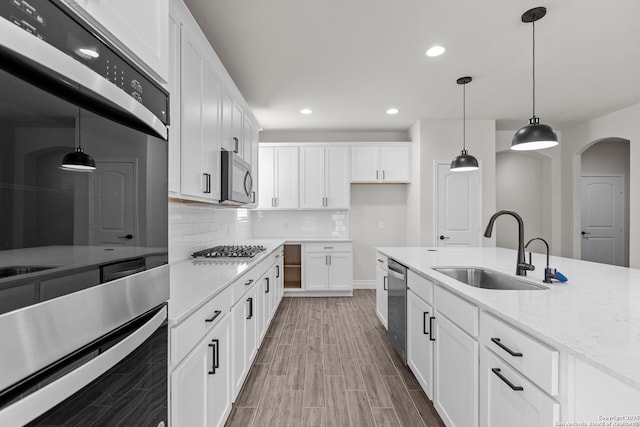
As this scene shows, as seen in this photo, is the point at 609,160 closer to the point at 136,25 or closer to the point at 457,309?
the point at 457,309

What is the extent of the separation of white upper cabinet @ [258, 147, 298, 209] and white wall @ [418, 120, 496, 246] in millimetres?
2009

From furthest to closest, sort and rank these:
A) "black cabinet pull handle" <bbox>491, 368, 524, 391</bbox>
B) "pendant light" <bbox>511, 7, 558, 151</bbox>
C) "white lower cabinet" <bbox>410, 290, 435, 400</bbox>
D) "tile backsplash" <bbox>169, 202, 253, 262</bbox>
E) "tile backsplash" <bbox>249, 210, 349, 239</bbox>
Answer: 1. "tile backsplash" <bbox>249, 210, 349, 239</bbox>
2. "tile backsplash" <bbox>169, 202, 253, 262</bbox>
3. "pendant light" <bbox>511, 7, 558, 151</bbox>
4. "white lower cabinet" <bbox>410, 290, 435, 400</bbox>
5. "black cabinet pull handle" <bbox>491, 368, 524, 391</bbox>

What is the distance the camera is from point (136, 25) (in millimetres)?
837

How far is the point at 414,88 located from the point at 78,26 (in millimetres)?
3549

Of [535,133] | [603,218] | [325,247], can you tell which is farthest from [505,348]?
[603,218]

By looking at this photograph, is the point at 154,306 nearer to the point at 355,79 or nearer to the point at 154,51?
the point at 154,51

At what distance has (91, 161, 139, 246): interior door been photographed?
2.15ft

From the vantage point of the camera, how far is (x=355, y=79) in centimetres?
337

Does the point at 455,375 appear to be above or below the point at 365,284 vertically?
above

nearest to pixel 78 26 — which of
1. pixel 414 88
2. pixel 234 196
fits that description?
pixel 234 196

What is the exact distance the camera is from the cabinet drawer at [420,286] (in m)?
1.97

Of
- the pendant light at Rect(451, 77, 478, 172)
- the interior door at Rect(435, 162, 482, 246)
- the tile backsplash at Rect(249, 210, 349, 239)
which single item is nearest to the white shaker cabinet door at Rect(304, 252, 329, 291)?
the tile backsplash at Rect(249, 210, 349, 239)

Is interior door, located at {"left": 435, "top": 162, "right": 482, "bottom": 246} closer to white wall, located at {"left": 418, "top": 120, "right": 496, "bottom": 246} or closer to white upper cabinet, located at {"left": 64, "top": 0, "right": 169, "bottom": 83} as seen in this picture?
white wall, located at {"left": 418, "top": 120, "right": 496, "bottom": 246}

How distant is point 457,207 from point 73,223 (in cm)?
493
